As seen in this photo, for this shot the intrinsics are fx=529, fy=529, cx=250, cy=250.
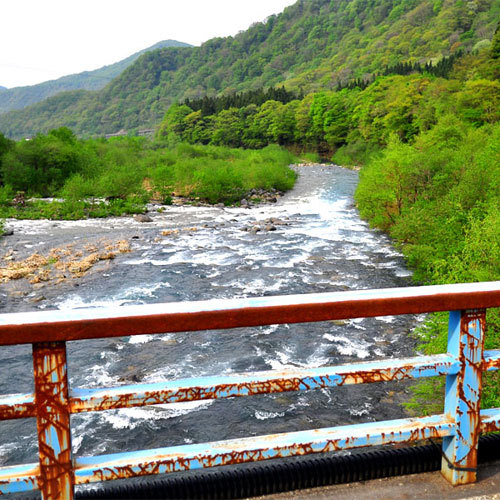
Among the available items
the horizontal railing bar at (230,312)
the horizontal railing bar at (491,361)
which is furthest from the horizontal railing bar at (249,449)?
the horizontal railing bar at (230,312)

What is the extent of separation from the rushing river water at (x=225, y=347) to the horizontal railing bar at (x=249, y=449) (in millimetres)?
5444

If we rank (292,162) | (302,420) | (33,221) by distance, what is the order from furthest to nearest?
(292,162) → (33,221) → (302,420)

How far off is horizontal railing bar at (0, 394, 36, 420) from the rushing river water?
570 cm

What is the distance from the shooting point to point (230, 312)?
6.70 feet

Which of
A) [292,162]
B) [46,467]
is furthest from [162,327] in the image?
[292,162]

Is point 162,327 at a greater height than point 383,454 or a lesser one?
greater

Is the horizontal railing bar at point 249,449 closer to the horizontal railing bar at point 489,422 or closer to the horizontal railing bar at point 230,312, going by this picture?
the horizontal railing bar at point 489,422

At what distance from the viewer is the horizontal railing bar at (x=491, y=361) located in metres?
2.34

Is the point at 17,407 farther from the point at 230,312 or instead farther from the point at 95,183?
the point at 95,183

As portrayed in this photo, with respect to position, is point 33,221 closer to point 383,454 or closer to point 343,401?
point 343,401

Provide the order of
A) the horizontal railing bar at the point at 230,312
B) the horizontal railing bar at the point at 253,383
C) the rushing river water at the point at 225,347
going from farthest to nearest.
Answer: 1. the rushing river water at the point at 225,347
2. the horizontal railing bar at the point at 253,383
3. the horizontal railing bar at the point at 230,312

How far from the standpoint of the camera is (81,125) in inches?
7407

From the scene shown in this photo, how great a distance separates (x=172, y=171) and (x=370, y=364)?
1474 inches

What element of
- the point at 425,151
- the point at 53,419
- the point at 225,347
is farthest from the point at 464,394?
the point at 425,151
